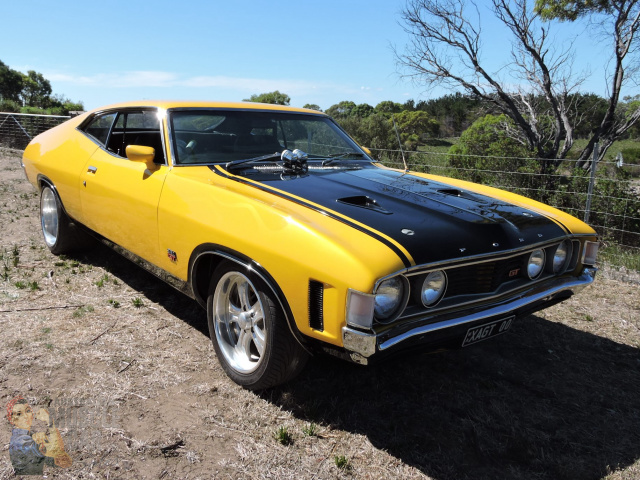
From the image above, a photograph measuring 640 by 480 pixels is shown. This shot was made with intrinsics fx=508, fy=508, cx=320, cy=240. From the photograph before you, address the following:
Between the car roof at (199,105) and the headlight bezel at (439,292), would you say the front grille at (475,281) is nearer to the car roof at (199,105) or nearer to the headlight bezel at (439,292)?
the headlight bezel at (439,292)

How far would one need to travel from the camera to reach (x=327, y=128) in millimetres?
4277

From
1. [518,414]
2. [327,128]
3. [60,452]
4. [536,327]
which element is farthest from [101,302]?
[536,327]

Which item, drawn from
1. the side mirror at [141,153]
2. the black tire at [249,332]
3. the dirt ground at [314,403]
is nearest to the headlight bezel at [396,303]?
the black tire at [249,332]

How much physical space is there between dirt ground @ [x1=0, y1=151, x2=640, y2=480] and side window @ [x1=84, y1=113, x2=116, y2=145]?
132cm

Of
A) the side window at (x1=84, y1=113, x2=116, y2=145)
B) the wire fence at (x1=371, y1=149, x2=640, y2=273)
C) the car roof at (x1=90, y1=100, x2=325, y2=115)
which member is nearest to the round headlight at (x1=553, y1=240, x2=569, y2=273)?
the car roof at (x1=90, y1=100, x2=325, y2=115)

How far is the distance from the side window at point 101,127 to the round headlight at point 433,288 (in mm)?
3036

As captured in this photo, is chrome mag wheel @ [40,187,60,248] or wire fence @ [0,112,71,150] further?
wire fence @ [0,112,71,150]

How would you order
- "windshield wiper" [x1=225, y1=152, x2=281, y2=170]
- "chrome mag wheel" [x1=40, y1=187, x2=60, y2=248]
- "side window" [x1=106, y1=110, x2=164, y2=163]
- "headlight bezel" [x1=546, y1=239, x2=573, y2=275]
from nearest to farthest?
1. "headlight bezel" [x1=546, y1=239, x2=573, y2=275]
2. "windshield wiper" [x1=225, y1=152, x2=281, y2=170]
3. "side window" [x1=106, y1=110, x2=164, y2=163]
4. "chrome mag wheel" [x1=40, y1=187, x2=60, y2=248]

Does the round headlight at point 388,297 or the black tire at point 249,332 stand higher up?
the round headlight at point 388,297

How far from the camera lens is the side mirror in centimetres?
325

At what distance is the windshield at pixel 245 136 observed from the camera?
134 inches

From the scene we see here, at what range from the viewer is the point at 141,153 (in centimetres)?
325

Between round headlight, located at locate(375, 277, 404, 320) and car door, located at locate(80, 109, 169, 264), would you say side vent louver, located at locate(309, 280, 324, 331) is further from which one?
car door, located at locate(80, 109, 169, 264)

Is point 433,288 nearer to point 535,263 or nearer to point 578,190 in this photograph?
point 535,263
